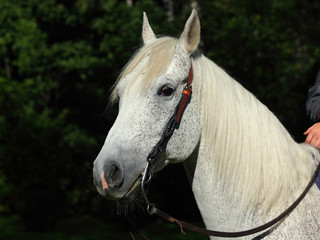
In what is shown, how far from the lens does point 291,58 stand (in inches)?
377

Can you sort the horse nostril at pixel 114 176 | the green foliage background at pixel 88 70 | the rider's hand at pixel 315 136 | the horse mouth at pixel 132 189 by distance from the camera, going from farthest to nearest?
the green foliage background at pixel 88 70
the rider's hand at pixel 315 136
the horse mouth at pixel 132 189
the horse nostril at pixel 114 176

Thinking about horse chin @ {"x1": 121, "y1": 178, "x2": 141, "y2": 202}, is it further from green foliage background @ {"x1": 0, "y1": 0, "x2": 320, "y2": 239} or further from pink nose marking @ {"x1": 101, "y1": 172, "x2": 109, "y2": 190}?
green foliage background @ {"x1": 0, "y1": 0, "x2": 320, "y2": 239}

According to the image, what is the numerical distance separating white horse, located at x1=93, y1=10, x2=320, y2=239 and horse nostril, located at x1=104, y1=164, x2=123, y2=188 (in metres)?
0.03

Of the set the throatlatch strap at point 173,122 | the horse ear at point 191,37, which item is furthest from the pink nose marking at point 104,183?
the horse ear at point 191,37

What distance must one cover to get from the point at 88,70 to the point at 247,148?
8118 millimetres

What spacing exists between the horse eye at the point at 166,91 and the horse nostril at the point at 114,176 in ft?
1.49

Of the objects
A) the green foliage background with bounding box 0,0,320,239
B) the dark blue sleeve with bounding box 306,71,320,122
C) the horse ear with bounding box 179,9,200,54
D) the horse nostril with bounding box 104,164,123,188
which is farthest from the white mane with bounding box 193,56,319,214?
the green foliage background with bounding box 0,0,320,239

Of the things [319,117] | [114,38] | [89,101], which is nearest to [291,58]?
[114,38]

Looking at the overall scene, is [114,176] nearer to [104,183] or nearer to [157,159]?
[104,183]

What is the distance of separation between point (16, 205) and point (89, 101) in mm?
3233

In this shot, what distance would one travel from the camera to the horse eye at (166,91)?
2445 mm

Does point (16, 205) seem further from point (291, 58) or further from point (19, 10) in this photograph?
point (291, 58)

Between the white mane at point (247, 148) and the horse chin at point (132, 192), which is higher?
the white mane at point (247, 148)

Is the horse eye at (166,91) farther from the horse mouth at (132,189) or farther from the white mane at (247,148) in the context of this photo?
the horse mouth at (132,189)
